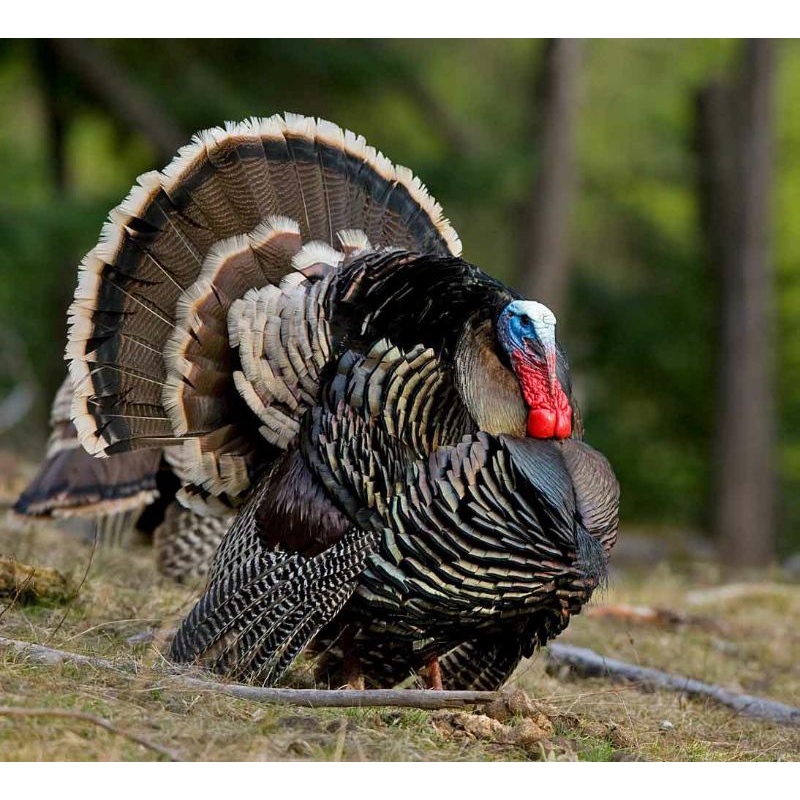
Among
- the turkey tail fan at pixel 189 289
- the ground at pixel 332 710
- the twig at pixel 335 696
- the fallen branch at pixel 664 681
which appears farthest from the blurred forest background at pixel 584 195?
the twig at pixel 335 696

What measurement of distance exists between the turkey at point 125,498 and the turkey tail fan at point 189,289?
1.35m

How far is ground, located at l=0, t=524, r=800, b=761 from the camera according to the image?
364 centimetres

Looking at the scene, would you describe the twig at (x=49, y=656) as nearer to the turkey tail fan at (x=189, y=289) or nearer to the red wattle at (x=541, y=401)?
the turkey tail fan at (x=189, y=289)

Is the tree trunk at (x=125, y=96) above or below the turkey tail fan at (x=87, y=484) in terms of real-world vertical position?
above

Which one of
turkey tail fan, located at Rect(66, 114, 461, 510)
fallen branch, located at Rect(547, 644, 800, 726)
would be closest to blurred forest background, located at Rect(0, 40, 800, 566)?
turkey tail fan, located at Rect(66, 114, 461, 510)

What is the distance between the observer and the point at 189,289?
4902 millimetres

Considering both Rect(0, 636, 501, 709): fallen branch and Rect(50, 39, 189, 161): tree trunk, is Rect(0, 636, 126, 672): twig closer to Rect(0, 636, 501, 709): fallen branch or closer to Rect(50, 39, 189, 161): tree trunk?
Rect(0, 636, 501, 709): fallen branch

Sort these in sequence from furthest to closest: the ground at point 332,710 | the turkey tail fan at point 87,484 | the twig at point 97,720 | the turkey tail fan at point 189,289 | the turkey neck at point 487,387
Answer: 1. the turkey tail fan at point 87,484
2. the turkey tail fan at point 189,289
3. the turkey neck at point 487,387
4. the ground at point 332,710
5. the twig at point 97,720

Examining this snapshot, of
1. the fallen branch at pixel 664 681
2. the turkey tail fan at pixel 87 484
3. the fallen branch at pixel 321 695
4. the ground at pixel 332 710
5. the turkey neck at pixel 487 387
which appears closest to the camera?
the ground at pixel 332 710

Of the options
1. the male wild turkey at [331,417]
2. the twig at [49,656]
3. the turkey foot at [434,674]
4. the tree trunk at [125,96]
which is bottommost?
the turkey foot at [434,674]

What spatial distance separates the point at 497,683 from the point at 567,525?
0.93m

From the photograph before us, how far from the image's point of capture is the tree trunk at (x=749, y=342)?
14.9 metres

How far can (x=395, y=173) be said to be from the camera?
18.1 feet

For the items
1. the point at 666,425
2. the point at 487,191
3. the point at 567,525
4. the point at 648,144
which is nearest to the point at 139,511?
the point at 567,525
